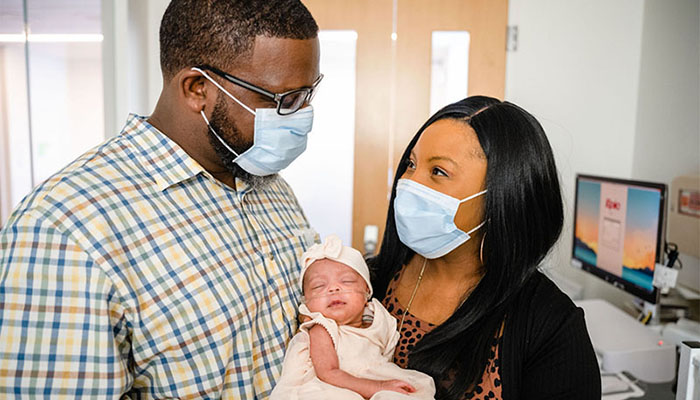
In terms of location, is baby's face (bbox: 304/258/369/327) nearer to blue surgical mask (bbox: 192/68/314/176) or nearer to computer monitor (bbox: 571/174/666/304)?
blue surgical mask (bbox: 192/68/314/176)

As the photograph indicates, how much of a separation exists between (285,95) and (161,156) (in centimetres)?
31

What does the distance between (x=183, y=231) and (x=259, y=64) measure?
1.32ft

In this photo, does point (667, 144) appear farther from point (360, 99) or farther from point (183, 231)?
point (183, 231)

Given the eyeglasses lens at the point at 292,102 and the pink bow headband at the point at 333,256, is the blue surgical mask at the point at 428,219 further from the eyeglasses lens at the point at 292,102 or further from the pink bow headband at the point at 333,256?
the eyeglasses lens at the point at 292,102

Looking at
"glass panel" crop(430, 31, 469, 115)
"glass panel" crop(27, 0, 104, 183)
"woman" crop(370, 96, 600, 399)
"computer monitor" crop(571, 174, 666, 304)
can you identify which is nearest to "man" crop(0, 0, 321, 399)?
"woman" crop(370, 96, 600, 399)

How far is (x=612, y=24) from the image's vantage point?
305cm

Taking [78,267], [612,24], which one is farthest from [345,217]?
[78,267]

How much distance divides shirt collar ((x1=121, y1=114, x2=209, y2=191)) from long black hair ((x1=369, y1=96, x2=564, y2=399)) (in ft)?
2.32

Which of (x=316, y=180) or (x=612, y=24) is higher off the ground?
(x=612, y=24)

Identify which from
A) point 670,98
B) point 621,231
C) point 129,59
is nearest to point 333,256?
point 621,231

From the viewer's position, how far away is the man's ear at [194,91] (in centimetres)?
115

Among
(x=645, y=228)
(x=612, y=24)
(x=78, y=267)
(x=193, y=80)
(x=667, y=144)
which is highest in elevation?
(x=612, y=24)

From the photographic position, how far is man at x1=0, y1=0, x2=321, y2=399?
91 centimetres

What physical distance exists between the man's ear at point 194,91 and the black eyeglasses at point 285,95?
0.03m
